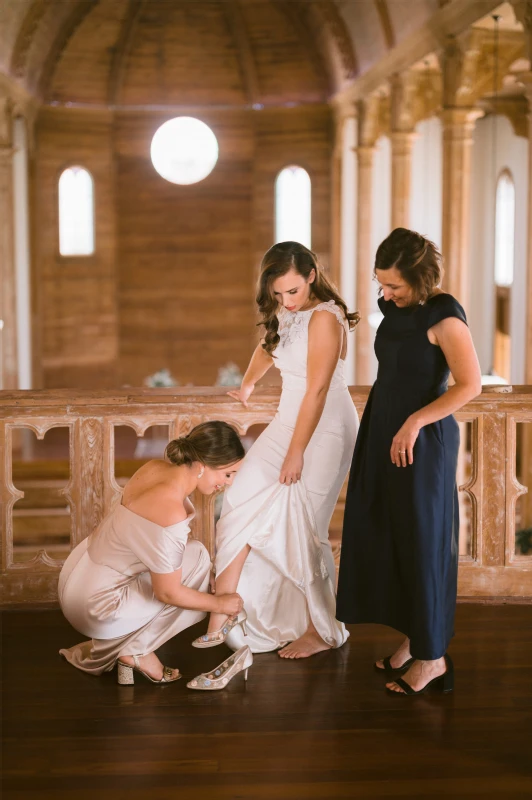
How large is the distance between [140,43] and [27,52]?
309 centimetres

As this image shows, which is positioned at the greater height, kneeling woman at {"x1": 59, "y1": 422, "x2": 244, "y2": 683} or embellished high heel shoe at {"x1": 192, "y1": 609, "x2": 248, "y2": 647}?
kneeling woman at {"x1": 59, "y1": 422, "x2": 244, "y2": 683}

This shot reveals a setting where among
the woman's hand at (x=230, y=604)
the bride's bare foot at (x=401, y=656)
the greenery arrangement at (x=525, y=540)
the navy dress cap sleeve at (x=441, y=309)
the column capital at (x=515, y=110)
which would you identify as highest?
the column capital at (x=515, y=110)

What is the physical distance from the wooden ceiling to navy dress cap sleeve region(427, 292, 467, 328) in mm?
12860

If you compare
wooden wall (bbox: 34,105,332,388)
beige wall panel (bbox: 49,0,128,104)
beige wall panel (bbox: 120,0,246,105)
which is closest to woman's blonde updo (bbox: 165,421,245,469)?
beige wall panel (bbox: 49,0,128,104)

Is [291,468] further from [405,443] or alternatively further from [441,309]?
[441,309]

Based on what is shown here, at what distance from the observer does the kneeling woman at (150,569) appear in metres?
3.71

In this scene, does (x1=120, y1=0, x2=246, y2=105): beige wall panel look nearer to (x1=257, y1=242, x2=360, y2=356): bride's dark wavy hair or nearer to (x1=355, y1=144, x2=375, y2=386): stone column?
(x1=355, y1=144, x2=375, y2=386): stone column

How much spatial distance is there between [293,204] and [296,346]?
15279mm

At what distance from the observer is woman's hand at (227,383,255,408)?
466 centimetres

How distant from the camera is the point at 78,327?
18.6 metres

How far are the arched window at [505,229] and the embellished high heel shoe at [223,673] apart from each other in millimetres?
14083

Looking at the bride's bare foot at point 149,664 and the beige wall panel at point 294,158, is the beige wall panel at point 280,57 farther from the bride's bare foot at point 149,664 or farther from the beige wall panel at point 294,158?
the bride's bare foot at point 149,664

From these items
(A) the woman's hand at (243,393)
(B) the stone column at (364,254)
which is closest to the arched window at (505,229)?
(B) the stone column at (364,254)

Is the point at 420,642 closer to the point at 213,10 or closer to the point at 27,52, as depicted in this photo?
the point at 27,52
